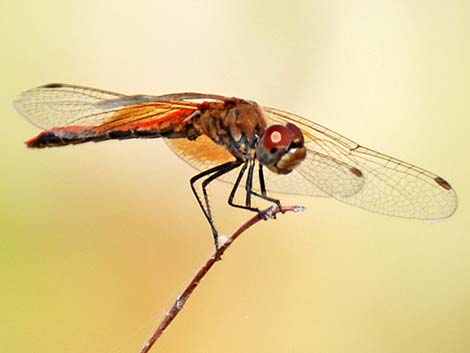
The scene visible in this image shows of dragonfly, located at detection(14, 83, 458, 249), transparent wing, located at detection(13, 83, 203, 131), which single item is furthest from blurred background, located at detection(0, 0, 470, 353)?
transparent wing, located at detection(13, 83, 203, 131)

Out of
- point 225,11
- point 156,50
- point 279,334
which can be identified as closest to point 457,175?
point 279,334

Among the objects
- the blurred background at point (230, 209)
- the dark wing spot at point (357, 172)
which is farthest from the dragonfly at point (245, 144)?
the blurred background at point (230, 209)

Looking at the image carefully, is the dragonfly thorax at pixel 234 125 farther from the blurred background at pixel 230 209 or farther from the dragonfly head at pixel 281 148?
the blurred background at pixel 230 209

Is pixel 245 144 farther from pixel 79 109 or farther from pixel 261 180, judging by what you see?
pixel 79 109

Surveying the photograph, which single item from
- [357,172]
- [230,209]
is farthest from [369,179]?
[230,209]

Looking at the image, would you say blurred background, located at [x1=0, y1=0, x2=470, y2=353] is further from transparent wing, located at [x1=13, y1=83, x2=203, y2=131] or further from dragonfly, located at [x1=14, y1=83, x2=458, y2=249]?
transparent wing, located at [x1=13, y1=83, x2=203, y2=131]

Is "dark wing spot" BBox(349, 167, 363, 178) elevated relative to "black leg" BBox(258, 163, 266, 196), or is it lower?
elevated
